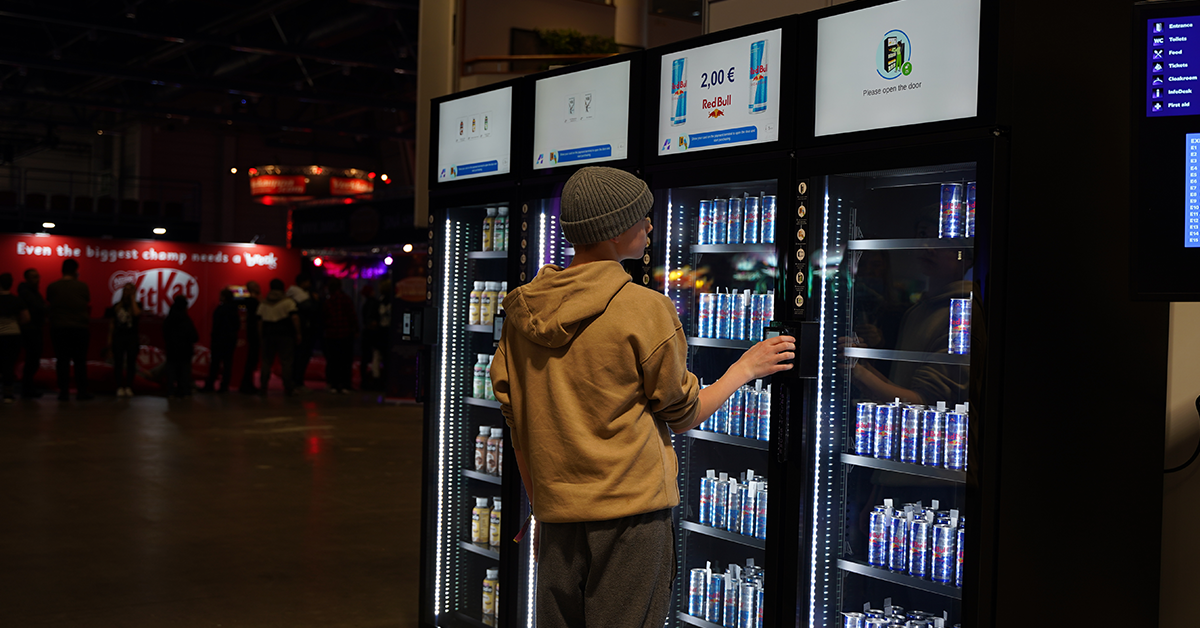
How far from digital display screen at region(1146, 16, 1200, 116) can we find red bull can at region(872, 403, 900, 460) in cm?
111

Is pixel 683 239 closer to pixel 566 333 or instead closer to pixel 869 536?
pixel 869 536

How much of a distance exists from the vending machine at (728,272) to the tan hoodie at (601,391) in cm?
94

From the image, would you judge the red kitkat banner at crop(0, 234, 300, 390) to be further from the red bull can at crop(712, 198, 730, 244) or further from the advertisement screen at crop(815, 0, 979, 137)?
the advertisement screen at crop(815, 0, 979, 137)

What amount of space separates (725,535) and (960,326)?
44.6 inches

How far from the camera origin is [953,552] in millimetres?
2969

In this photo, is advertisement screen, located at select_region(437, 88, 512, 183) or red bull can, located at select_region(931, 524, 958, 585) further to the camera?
advertisement screen, located at select_region(437, 88, 512, 183)

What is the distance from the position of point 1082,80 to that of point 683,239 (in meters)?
1.45

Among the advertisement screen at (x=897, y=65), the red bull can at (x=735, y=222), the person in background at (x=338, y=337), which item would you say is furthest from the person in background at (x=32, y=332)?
the advertisement screen at (x=897, y=65)

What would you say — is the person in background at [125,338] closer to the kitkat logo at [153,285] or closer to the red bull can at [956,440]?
the kitkat logo at [153,285]

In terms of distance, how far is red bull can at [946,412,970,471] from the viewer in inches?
116

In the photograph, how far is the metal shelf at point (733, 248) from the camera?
3469 mm

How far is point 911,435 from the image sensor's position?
306 centimetres

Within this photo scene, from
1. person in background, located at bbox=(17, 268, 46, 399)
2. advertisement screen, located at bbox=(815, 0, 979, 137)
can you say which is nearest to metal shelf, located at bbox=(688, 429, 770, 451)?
advertisement screen, located at bbox=(815, 0, 979, 137)

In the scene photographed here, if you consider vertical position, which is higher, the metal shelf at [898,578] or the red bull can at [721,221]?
the red bull can at [721,221]
